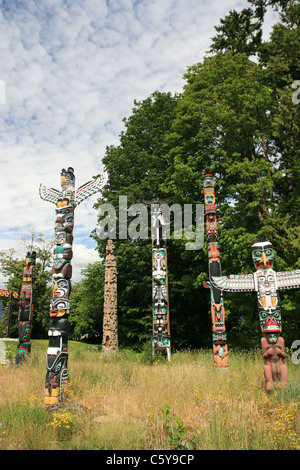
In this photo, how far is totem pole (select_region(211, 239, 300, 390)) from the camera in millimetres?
6086

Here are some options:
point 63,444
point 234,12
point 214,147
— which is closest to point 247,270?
point 214,147

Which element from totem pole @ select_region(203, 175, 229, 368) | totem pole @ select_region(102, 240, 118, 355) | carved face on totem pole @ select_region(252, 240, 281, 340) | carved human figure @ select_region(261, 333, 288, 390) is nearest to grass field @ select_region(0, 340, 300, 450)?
carved human figure @ select_region(261, 333, 288, 390)

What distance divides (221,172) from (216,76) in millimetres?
4497

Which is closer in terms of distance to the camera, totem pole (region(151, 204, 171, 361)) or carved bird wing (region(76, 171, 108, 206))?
carved bird wing (region(76, 171, 108, 206))

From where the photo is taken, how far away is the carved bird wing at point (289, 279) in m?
6.82

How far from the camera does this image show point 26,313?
41.1ft

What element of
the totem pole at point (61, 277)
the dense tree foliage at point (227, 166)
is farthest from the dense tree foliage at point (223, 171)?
the totem pole at point (61, 277)

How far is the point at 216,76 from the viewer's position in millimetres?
14742

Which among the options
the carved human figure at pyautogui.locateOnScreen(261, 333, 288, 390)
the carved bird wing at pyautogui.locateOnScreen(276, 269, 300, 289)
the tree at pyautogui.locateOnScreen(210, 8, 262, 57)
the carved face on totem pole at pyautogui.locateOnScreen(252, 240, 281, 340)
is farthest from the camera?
the tree at pyautogui.locateOnScreen(210, 8, 262, 57)

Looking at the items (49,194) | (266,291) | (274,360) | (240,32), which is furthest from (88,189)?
(240,32)

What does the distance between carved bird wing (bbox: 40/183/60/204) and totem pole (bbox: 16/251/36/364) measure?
6059mm

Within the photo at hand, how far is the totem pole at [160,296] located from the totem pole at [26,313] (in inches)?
190

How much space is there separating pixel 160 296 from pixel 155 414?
6280mm

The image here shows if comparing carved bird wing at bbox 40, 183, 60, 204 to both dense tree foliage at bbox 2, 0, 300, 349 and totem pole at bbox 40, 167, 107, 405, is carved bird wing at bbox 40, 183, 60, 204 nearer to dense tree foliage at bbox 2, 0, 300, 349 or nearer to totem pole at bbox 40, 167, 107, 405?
totem pole at bbox 40, 167, 107, 405
